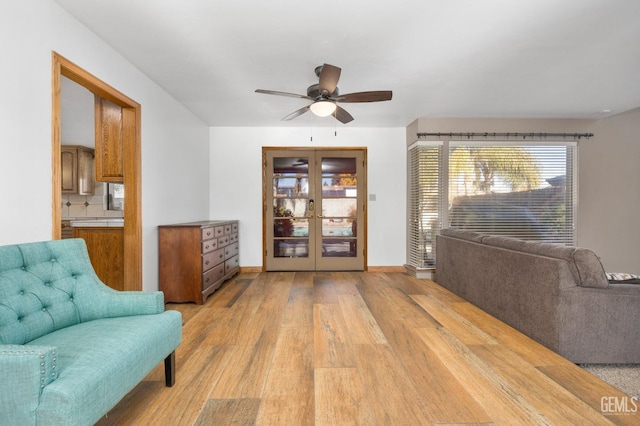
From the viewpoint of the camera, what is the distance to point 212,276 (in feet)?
13.4

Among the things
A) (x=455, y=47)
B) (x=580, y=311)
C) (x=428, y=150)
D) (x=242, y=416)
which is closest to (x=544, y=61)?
(x=455, y=47)

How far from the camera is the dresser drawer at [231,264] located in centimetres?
472

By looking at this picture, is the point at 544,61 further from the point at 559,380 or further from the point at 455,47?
the point at 559,380

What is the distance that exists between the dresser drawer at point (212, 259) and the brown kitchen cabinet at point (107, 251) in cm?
85

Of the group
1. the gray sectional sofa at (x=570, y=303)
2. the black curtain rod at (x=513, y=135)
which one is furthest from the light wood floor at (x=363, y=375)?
the black curtain rod at (x=513, y=135)

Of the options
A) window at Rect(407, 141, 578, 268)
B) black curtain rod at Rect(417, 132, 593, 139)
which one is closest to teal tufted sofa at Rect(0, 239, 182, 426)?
window at Rect(407, 141, 578, 268)

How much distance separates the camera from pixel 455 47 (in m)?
2.87

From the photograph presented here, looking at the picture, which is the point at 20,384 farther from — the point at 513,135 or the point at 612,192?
the point at 612,192

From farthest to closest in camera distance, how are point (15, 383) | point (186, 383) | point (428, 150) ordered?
point (428, 150) → point (186, 383) → point (15, 383)

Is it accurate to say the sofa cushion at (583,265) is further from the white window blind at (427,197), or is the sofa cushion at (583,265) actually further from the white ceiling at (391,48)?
the white window blind at (427,197)

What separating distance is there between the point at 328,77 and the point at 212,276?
275cm

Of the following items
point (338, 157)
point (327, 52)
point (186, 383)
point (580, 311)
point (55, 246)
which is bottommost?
point (186, 383)

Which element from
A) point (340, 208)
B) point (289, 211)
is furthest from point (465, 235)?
point (289, 211)

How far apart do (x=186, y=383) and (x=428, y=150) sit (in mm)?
4438
